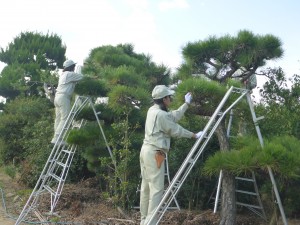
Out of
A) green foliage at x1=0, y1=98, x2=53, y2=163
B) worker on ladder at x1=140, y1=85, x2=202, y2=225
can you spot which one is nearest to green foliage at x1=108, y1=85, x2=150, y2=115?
worker on ladder at x1=140, y1=85, x2=202, y2=225

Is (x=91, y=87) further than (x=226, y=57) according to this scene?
Yes

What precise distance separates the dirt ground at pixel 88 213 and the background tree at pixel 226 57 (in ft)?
2.93

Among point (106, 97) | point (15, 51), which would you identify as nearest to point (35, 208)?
point (106, 97)

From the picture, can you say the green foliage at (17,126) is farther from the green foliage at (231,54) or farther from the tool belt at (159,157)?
the tool belt at (159,157)

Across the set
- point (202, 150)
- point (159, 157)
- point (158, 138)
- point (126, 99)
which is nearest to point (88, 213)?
point (126, 99)

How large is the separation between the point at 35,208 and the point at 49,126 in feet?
11.6

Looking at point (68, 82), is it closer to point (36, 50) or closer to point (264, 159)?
point (264, 159)

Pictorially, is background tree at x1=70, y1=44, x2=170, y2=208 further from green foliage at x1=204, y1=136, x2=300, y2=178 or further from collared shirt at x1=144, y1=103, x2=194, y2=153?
green foliage at x1=204, y1=136, x2=300, y2=178

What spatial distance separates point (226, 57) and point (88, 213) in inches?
137

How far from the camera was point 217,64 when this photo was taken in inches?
274

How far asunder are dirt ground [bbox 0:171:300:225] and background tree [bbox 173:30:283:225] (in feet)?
2.93

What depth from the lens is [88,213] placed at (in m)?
7.67

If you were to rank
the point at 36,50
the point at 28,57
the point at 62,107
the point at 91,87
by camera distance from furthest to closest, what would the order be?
1. the point at 36,50
2. the point at 28,57
3. the point at 62,107
4. the point at 91,87

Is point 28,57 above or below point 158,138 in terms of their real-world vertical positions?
above
